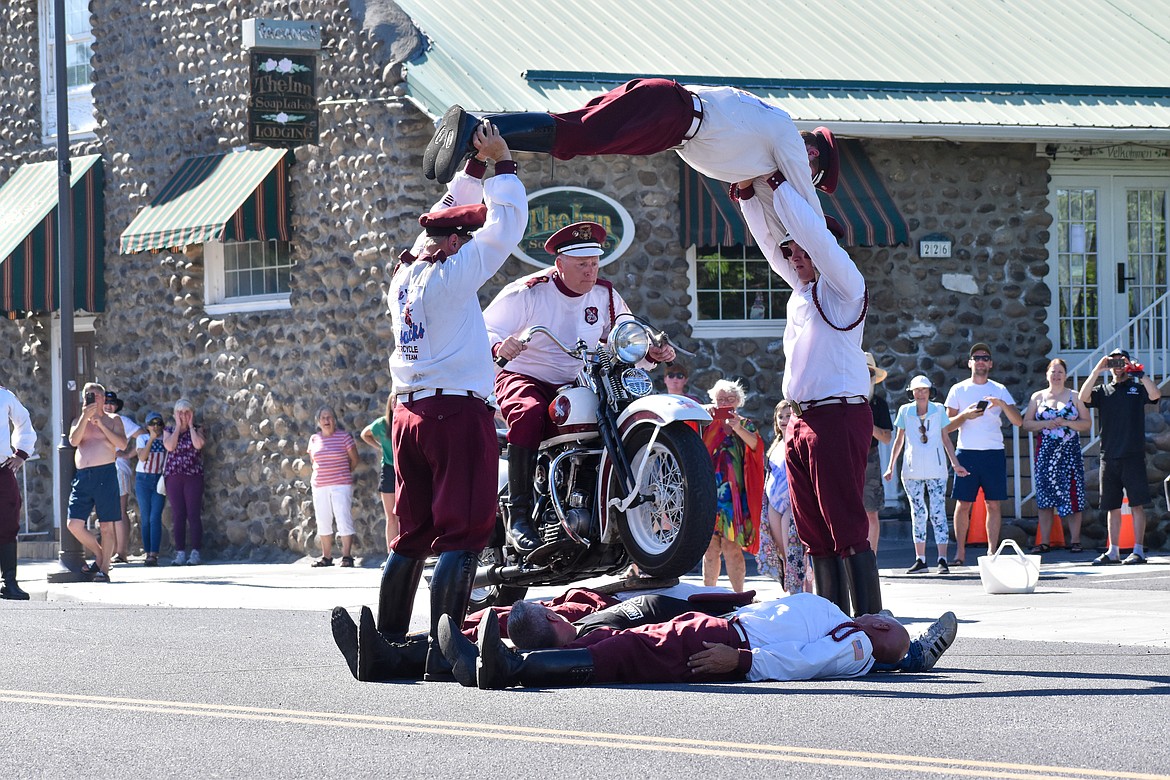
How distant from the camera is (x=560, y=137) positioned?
8.14m

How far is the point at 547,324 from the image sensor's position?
953 centimetres

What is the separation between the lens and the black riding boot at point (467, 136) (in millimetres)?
7840

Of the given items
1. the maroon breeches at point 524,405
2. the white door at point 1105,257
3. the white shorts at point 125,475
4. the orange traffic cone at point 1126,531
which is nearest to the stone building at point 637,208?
the white door at point 1105,257

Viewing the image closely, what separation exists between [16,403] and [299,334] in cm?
498

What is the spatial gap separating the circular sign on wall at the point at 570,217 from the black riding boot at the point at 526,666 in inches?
407

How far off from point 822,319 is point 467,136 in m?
1.91

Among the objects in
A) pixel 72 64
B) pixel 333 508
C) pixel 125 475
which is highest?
pixel 72 64

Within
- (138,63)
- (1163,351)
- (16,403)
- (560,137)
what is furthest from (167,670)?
(138,63)

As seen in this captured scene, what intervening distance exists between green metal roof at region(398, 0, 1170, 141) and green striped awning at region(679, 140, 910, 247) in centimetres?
61

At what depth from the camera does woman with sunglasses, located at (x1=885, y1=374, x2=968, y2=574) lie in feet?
51.1

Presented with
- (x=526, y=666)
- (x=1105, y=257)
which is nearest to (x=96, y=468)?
(x=526, y=666)

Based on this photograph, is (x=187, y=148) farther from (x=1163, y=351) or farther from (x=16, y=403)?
(x=1163, y=351)

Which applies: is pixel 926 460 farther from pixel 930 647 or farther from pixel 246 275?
pixel 246 275

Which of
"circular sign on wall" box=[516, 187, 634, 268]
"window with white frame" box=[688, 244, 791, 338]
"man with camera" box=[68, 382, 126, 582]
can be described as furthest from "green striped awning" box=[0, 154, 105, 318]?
"window with white frame" box=[688, 244, 791, 338]
